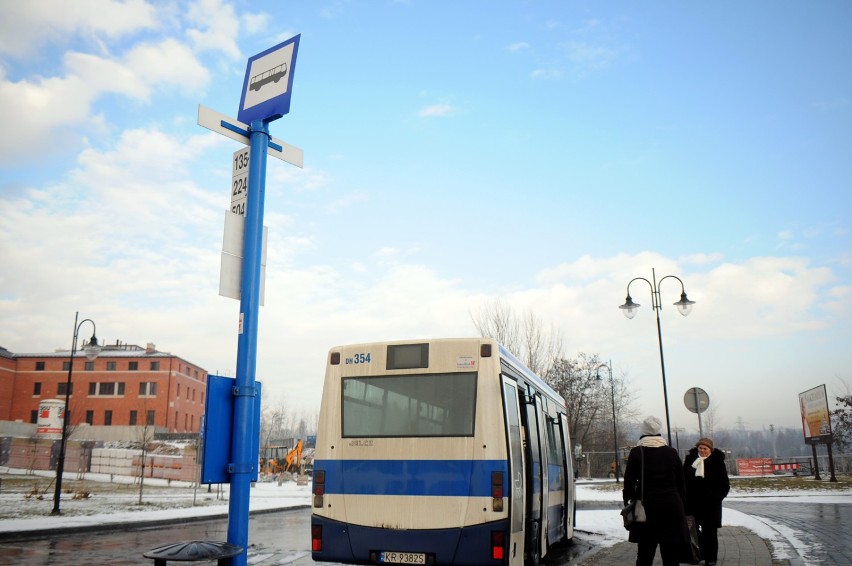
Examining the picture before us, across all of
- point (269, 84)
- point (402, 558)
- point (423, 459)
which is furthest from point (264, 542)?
point (269, 84)

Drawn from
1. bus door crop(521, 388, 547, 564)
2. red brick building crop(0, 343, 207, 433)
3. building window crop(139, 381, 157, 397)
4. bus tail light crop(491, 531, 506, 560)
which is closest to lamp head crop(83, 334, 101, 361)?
bus door crop(521, 388, 547, 564)

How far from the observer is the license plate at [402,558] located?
27.0ft

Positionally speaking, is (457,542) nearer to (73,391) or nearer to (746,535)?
(746,535)

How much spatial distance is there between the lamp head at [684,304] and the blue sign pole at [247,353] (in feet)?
61.9

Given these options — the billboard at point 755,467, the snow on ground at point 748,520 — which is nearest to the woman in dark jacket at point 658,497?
the snow on ground at point 748,520

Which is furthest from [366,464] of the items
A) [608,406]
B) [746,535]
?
[608,406]

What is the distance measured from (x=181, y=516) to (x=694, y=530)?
15.8 meters

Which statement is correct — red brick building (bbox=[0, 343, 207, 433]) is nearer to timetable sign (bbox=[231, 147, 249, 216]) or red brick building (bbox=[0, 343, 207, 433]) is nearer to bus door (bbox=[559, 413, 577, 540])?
bus door (bbox=[559, 413, 577, 540])

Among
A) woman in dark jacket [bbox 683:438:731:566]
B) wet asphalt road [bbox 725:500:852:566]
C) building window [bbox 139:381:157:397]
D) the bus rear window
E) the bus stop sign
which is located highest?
building window [bbox 139:381:157:397]

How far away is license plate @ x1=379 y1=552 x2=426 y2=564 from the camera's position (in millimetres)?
8245

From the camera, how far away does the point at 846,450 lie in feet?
162

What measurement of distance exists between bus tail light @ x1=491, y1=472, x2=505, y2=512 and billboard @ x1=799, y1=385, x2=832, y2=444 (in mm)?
33128

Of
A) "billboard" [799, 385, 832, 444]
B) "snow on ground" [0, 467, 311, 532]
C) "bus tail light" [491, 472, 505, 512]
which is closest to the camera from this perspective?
"bus tail light" [491, 472, 505, 512]

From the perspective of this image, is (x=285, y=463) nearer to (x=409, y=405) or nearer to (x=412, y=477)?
(x=409, y=405)
